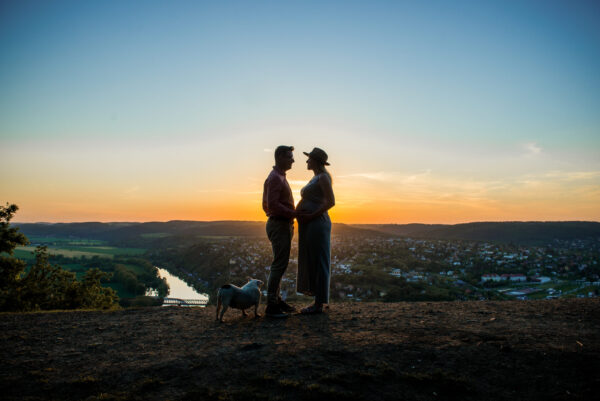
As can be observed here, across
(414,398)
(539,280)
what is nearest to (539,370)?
(414,398)

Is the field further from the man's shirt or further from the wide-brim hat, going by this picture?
the wide-brim hat

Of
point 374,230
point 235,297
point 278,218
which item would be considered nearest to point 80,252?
point 374,230

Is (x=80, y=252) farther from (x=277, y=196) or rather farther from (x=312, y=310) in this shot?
(x=277, y=196)

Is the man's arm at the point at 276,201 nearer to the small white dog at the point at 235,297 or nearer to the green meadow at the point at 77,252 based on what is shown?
the small white dog at the point at 235,297

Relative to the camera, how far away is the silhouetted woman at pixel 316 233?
254 inches

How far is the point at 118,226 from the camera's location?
18550cm

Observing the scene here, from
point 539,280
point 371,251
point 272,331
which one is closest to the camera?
point 272,331

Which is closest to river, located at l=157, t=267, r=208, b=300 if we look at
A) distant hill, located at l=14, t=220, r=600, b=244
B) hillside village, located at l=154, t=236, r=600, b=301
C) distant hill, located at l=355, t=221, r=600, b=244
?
hillside village, located at l=154, t=236, r=600, b=301

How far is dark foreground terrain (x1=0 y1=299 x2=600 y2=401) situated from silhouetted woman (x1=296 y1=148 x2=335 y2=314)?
59cm

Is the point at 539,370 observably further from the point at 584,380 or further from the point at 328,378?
the point at 328,378

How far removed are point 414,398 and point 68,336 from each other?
5.40 m

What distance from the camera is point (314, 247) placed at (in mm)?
6461

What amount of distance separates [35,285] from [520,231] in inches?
4948

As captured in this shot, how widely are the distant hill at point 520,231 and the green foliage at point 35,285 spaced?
4193 inches
